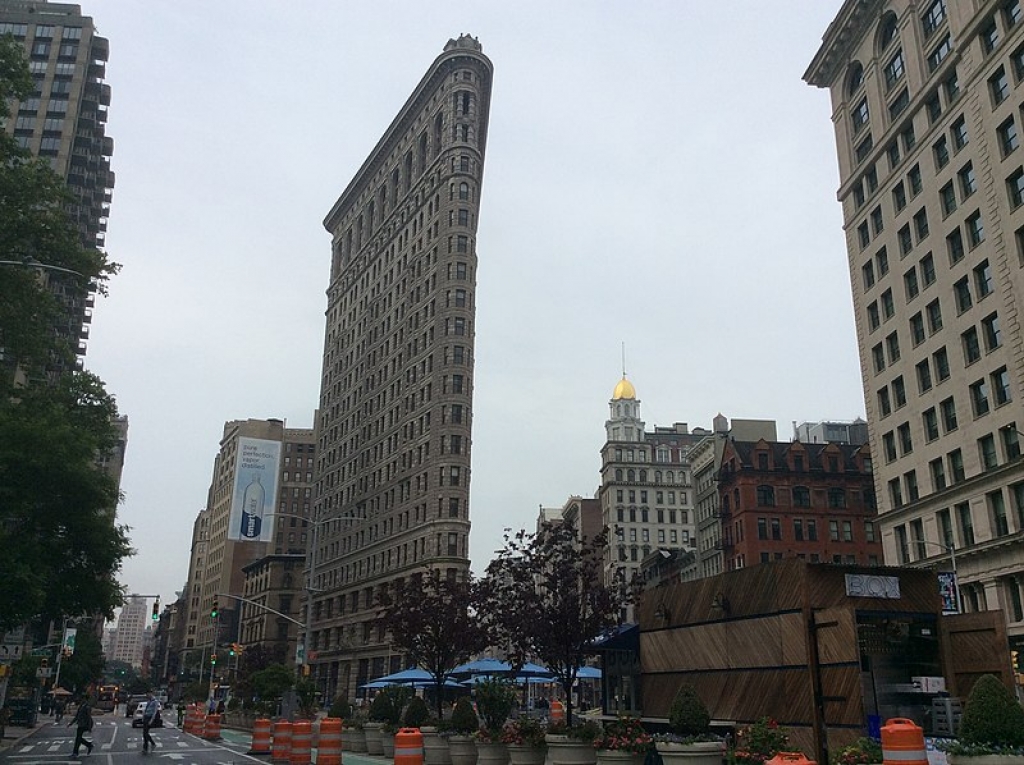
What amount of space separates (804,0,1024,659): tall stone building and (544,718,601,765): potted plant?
30669 millimetres

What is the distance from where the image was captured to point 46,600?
97.1ft

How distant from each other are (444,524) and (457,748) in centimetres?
5596

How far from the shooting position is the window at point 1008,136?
4547cm

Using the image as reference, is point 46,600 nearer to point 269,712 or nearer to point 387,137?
point 269,712

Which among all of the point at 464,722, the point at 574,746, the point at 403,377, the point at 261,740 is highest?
the point at 403,377

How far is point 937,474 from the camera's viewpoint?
168ft

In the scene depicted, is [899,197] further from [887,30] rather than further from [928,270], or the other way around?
[887,30]

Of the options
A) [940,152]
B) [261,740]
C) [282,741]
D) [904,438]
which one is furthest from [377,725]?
[940,152]

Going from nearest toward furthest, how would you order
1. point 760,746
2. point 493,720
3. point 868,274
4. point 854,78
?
point 760,746
point 493,720
point 868,274
point 854,78

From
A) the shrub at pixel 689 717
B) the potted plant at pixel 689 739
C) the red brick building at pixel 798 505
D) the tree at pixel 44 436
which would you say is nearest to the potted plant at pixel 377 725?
the tree at pixel 44 436

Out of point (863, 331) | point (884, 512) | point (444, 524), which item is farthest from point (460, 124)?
point (884, 512)

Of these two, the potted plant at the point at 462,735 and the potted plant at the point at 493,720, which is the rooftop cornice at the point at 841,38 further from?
the potted plant at the point at 462,735

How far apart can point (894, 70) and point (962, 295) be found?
61.7 feet

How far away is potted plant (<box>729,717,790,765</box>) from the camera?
15891mm
